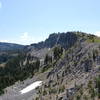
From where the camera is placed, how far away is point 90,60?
7638cm

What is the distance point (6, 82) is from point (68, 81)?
79.1 meters

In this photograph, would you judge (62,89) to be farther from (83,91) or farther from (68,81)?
(83,91)

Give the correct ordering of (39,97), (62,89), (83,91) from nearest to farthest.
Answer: (83,91)
(62,89)
(39,97)

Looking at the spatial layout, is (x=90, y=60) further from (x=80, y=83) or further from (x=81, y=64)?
(x=80, y=83)

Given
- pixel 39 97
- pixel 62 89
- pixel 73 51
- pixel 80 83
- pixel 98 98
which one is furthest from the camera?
pixel 73 51

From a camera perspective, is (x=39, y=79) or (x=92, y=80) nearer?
(x=92, y=80)

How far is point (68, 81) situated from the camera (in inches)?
2963

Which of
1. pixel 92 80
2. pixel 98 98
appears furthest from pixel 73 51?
pixel 98 98

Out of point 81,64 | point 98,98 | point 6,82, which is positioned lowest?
point 6,82

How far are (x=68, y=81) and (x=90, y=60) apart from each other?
10.5 m

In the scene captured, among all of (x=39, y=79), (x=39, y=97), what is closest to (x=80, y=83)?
(x=39, y=97)

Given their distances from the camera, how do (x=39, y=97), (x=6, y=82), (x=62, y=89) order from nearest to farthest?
(x=62, y=89) → (x=39, y=97) → (x=6, y=82)

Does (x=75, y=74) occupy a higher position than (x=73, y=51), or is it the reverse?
(x=73, y=51)

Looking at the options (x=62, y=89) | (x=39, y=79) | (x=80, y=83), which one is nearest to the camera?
(x=80, y=83)
